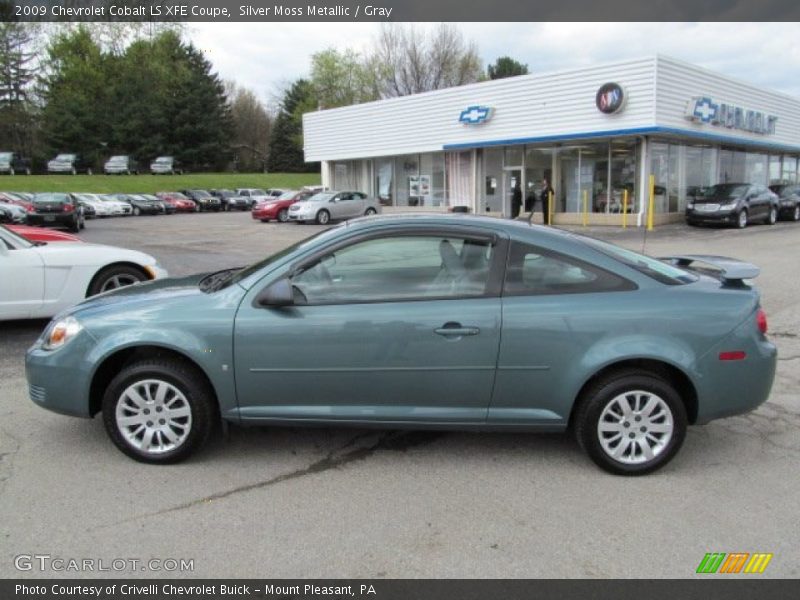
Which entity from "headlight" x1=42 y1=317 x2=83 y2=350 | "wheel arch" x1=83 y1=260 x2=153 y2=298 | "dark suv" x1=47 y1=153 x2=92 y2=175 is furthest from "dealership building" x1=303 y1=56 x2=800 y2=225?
"dark suv" x1=47 y1=153 x2=92 y2=175

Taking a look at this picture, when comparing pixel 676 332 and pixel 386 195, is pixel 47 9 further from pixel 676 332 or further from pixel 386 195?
pixel 676 332

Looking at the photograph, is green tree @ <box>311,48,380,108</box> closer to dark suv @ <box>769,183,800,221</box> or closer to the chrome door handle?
dark suv @ <box>769,183,800,221</box>

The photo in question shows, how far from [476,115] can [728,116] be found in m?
9.59

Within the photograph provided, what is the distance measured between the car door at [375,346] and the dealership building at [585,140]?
20.0 meters

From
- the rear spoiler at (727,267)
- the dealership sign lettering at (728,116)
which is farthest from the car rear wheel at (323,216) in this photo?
the rear spoiler at (727,267)

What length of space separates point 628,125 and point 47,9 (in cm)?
5833

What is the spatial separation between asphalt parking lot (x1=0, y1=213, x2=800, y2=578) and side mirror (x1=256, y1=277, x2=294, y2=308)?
3.38 feet

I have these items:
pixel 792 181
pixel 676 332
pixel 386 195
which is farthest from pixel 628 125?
pixel 676 332

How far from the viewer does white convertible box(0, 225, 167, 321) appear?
685 centimetres

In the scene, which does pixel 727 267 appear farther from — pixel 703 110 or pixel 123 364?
pixel 703 110

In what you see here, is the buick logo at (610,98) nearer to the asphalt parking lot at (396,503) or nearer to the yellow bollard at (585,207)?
the yellow bollard at (585,207)

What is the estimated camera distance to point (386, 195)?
109 ft

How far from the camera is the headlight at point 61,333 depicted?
13.1 ft

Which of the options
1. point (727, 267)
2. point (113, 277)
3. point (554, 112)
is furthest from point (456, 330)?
point (554, 112)
